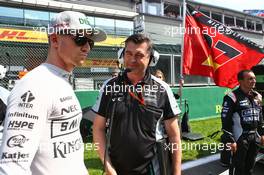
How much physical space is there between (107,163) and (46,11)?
2063 cm

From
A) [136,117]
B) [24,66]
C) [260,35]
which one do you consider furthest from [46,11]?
[260,35]

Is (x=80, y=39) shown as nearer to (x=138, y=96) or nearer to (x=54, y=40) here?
(x=54, y=40)

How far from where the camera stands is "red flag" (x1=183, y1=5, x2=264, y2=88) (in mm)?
6488

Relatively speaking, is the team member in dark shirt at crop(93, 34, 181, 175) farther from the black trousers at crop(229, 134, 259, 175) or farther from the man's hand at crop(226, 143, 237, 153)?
the black trousers at crop(229, 134, 259, 175)

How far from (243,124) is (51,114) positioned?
12.6ft

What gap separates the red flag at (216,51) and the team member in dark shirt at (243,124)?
1.51 m

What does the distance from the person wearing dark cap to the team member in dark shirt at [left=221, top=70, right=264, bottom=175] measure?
3.33 meters

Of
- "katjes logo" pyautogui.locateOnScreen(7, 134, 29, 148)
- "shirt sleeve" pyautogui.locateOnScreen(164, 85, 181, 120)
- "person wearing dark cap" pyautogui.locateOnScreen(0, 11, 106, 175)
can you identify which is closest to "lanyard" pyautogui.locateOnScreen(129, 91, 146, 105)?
"shirt sleeve" pyautogui.locateOnScreen(164, 85, 181, 120)

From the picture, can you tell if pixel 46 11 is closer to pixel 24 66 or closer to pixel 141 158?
pixel 24 66

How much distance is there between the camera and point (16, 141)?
4.44 ft

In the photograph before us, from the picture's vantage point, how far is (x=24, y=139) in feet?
4.51

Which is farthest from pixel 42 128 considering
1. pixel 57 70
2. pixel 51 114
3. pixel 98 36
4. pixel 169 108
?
pixel 169 108

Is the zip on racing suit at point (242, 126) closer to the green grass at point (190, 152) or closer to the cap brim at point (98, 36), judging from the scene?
the green grass at point (190, 152)

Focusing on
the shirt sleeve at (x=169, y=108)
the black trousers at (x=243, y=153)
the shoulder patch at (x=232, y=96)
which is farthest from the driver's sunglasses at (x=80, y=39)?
the black trousers at (x=243, y=153)
